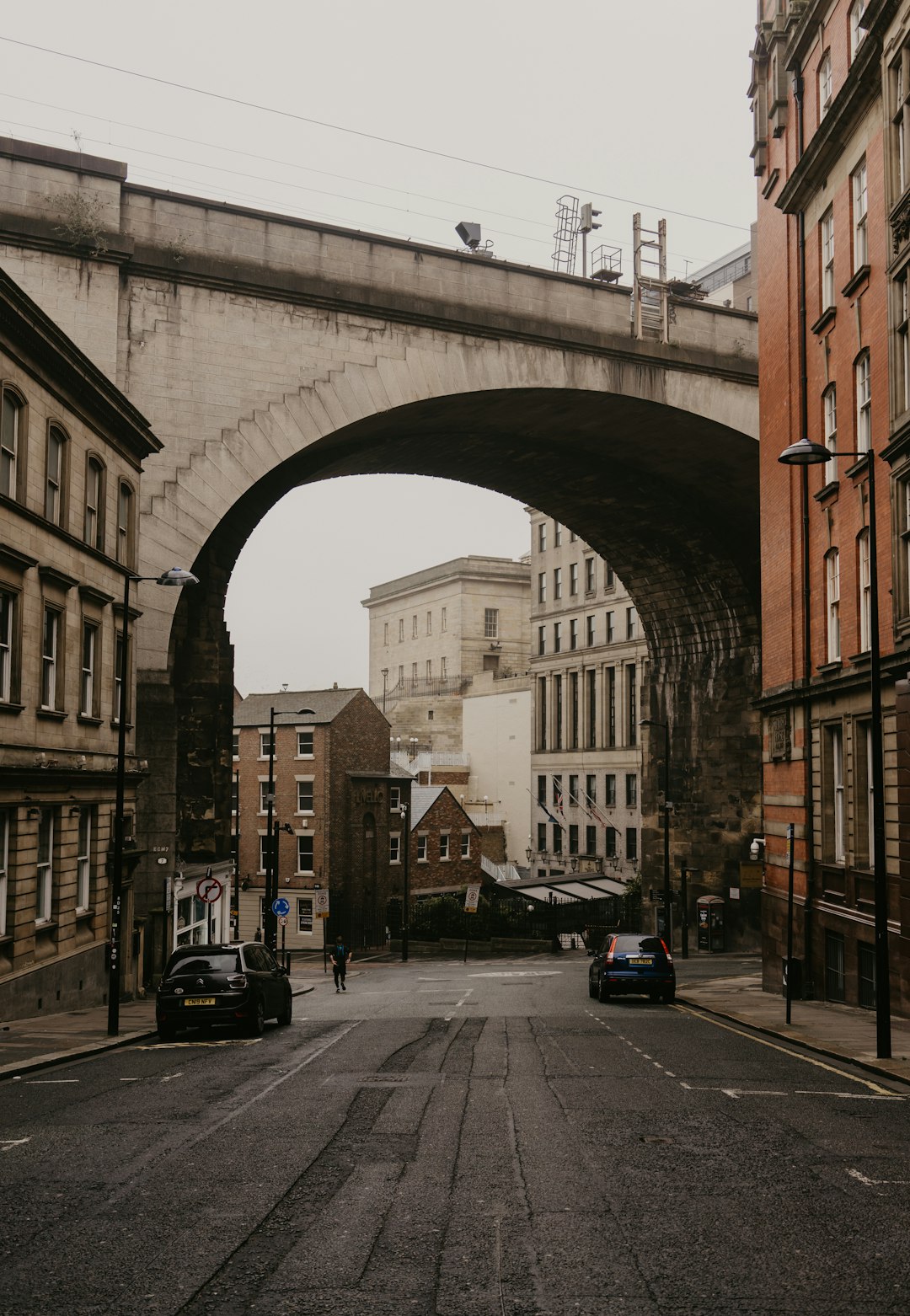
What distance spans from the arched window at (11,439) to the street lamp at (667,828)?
106ft

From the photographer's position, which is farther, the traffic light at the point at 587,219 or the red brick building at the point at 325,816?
the red brick building at the point at 325,816

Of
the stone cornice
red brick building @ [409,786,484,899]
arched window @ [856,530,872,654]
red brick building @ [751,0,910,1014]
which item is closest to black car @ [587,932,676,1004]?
red brick building @ [751,0,910,1014]

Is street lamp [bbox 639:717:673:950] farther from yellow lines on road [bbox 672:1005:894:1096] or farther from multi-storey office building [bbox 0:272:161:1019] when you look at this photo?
multi-storey office building [bbox 0:272:161:1019]

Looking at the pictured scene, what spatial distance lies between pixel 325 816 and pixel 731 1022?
4434 cm

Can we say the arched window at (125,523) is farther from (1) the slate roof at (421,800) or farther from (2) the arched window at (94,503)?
(1) the slate roof at (421,800)

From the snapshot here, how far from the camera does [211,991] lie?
22.1m

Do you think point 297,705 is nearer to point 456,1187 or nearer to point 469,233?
point 469,233

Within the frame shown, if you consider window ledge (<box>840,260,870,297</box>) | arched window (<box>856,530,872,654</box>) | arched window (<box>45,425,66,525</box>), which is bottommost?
arched window (<box>856,530,872,654</box>)

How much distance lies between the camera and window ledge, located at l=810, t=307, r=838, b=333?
2895 centimetres

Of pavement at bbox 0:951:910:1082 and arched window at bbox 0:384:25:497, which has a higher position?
arched window at bbox 0:384:25:497

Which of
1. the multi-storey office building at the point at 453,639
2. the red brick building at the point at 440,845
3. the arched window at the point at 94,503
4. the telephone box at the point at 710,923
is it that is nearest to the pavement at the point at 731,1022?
the arched window at the point at 94,503

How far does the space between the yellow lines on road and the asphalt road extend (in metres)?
0.17

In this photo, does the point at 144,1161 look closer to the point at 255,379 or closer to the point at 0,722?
the point at 0,722

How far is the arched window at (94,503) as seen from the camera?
95.8 feet
